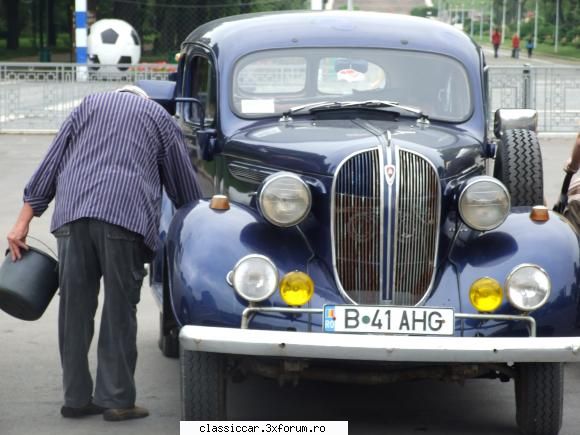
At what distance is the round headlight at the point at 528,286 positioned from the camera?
5.83 metres

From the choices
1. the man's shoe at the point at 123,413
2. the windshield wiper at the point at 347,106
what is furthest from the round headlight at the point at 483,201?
the man's shoe at the point at 123,413

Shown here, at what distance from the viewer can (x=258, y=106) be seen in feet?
23.8

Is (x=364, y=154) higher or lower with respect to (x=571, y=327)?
higher

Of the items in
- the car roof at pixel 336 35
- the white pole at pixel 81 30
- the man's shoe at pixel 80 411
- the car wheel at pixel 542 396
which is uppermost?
the car roof at pixel 336 35

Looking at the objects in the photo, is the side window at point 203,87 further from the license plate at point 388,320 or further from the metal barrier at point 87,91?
the metal barrier at point 87,91

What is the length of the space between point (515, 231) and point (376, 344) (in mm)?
1028

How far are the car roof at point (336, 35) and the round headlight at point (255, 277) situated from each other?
1.98 metres

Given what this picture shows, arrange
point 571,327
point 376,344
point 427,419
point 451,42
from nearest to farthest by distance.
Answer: point 376,344 → point 571,327 → point 427,419 → point 451,42

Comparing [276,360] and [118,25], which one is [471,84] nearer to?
[276,360]

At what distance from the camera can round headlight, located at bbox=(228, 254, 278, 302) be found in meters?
5.77

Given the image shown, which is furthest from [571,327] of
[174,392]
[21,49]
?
[21,49]

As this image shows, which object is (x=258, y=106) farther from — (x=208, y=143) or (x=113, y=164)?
(x=113, y=164)

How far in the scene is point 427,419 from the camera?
6.51 m

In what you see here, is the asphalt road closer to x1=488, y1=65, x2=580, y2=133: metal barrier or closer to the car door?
the car door
